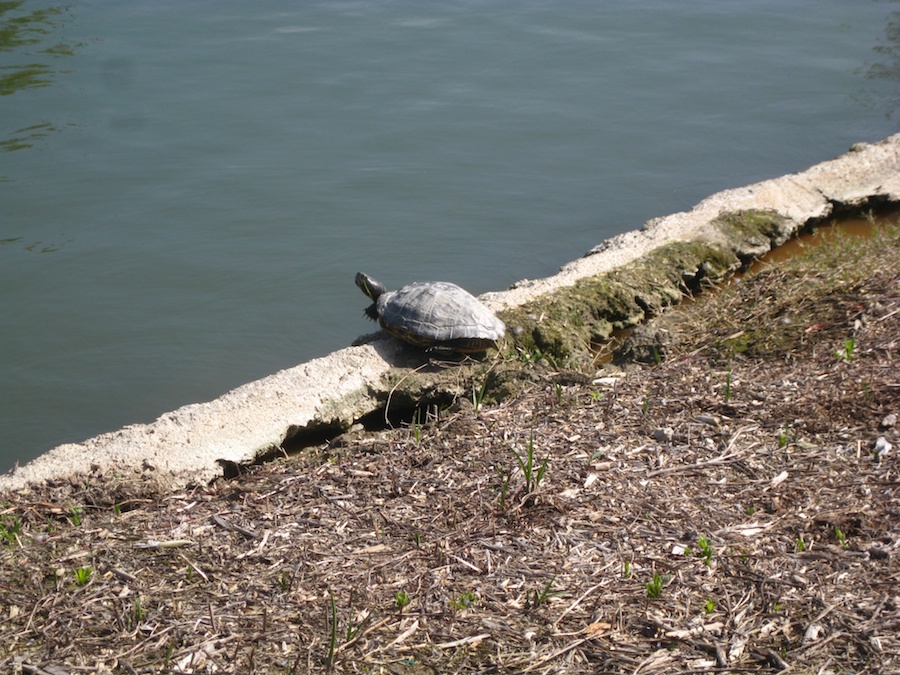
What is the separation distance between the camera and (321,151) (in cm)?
1089

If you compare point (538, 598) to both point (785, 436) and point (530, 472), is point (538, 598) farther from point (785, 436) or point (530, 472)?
point (785, 436)

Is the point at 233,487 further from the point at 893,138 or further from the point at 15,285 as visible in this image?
the point at 893,138

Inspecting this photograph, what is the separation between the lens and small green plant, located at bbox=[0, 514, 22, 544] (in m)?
4.20

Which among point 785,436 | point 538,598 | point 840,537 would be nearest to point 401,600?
point 538,598

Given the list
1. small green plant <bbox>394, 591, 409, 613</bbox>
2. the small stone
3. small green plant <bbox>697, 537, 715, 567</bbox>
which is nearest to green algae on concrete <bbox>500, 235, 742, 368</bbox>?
the small stone

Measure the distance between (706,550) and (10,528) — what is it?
10.4 ft

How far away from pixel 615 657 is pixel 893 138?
9.42 metres

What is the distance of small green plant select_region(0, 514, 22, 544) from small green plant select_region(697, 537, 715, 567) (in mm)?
2983

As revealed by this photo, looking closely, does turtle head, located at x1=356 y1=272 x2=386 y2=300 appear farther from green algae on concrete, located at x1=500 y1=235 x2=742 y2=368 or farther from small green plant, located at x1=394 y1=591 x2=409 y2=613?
small green plant, located at x1=394 y1=591 x2=409 y2=613

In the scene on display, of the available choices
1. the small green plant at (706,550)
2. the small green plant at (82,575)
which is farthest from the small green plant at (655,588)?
the small green plant at (82,575)

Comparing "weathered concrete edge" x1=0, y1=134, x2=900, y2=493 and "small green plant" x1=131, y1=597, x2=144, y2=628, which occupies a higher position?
"small green plant" x1=131, y1=597, x2=144, y2=628

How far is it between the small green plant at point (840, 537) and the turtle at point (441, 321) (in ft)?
9.17

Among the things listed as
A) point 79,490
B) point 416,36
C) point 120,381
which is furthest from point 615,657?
point 416,36

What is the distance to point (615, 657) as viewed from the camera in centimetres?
337
